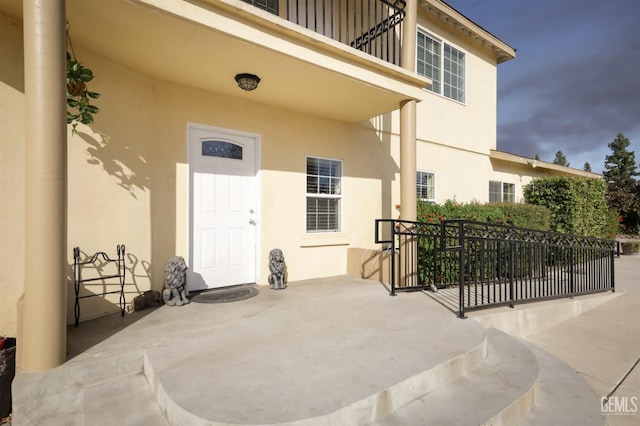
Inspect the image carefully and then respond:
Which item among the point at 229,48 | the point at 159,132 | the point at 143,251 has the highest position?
the point at 229,48

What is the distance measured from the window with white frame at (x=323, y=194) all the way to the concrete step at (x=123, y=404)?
369cm

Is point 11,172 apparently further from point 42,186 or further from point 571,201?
point 571,201

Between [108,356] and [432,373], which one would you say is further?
[108,356]

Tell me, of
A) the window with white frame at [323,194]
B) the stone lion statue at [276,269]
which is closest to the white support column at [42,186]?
the stone lion statue at [276,269]

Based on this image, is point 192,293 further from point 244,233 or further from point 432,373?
point 432,373

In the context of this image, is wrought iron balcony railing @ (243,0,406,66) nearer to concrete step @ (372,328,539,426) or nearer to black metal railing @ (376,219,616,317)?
black metal railing @ (376,219,616,317)

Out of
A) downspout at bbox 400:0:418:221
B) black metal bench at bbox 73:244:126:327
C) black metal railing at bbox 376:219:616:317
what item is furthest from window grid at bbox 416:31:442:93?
black metal bench at bbox 73:244:126:327

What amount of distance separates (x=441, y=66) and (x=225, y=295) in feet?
25.5

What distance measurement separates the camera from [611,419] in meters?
2.38

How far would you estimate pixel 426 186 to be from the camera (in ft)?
25.3

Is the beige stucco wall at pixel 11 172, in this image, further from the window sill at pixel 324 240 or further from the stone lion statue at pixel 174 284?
the window sill at pixel 324 240

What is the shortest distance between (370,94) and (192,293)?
4115 mm

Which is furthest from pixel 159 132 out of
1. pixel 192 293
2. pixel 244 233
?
pixel 192 293

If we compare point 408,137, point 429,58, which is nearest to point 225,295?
point 408,137
